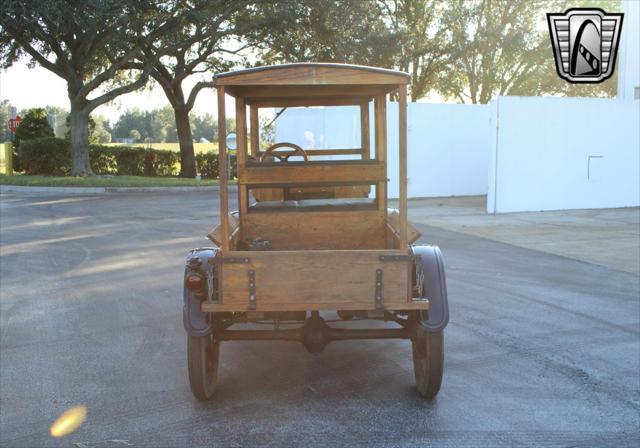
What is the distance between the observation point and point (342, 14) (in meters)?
25.8

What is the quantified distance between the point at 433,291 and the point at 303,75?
1.61 m

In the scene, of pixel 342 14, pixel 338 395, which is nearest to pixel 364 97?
pixel 338 395

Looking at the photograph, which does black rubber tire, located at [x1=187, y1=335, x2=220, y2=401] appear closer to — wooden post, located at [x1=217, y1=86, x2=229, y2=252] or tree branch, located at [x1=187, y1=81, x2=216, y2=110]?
wooden post, located at [x1=217, y1=86, x2=229, y2=252]

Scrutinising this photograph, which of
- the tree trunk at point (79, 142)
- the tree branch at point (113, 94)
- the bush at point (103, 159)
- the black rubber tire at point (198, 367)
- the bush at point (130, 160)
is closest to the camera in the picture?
the black rubber tire at point (198, 367)

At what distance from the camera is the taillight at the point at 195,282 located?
4449mm

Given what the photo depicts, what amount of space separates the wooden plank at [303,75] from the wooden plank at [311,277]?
1.06 metres

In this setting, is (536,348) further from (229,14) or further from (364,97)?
(229,14)

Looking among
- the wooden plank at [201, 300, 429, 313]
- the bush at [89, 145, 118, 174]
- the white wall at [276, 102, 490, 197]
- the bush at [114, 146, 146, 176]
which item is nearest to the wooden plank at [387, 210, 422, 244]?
the wooden plank at [201, 300, 429, 313]


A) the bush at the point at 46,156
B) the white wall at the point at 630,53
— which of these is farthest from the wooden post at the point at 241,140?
the bush at the point at 46,156

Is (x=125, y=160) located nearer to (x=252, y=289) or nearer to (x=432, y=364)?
(x=252, y=289)

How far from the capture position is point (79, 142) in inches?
1029

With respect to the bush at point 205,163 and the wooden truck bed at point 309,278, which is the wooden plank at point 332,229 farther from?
the bush at point 205,163

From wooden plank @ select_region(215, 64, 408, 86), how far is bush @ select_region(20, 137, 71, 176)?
2614 centimetres

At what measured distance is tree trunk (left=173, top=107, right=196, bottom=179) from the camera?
1212 inches
